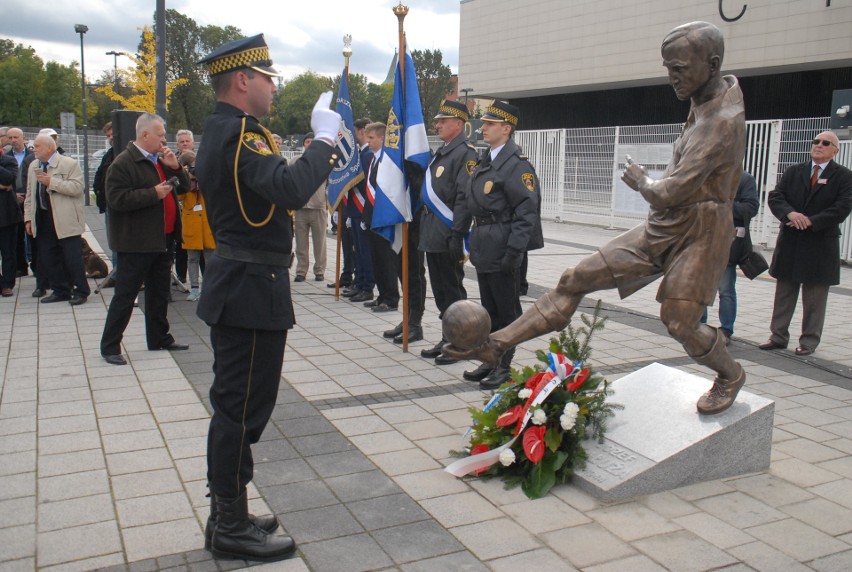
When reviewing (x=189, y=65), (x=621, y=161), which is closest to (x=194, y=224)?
(x=621, y=161)

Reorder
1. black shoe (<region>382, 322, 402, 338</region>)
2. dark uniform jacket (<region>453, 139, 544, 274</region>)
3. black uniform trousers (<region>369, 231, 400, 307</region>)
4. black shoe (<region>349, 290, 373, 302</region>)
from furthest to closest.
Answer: black shoe (<region>349, 290, 373, 302</region>), black uniform trousers (<region>369, 231, 400, 307</region>), black shoe (<region>382, 322, 402, 338</region>), dark uniform jacket (<region>453, 139, 544, 274</region>)

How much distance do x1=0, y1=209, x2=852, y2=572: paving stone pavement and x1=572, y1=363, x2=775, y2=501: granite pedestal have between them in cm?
8

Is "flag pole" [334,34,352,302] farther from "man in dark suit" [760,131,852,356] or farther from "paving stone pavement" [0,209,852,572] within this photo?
"man in dark suit" [760,131,852,356]

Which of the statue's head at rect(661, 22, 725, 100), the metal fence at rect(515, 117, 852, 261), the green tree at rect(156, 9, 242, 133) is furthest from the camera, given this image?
the green tree at rect(156, 9, 242, 133)

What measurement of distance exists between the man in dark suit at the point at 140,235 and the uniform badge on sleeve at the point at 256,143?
3764 millimetres

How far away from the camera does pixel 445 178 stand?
21.6 feet

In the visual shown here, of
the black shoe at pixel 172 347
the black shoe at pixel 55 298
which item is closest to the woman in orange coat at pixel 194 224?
the black shoe at pixel 55 298

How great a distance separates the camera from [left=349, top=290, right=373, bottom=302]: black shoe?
31.1ft

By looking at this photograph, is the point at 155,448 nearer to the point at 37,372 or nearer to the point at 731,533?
the point at 37,372

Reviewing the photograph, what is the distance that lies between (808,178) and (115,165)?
20.9ft

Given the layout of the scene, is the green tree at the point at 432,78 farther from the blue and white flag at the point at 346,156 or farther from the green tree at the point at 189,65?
the blue and white flag at the point at 346,156

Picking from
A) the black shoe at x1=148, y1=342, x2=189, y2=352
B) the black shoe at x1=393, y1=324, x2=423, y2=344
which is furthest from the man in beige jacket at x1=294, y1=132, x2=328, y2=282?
the black shoe at x1=148, y1=342, x2=189, y2=352

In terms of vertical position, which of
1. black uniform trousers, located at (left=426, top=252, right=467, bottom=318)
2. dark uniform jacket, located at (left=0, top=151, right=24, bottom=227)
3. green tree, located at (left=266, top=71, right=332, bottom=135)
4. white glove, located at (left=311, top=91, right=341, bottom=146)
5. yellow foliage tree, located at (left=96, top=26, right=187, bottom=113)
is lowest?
black uniform trousers, located at (left=426, top=252, right=467, bottom=318)

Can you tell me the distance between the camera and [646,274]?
4066mm
